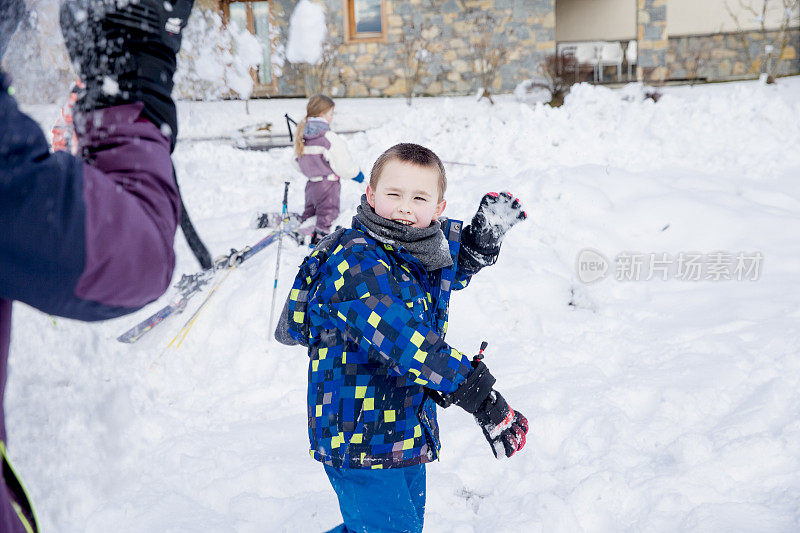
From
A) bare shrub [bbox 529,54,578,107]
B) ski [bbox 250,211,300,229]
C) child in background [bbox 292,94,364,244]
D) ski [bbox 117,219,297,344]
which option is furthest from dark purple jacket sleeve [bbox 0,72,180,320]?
bare shrub [bbox 529,54,578,107]

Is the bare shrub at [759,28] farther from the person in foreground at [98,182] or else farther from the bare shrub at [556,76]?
the person in foreground at [98,182]

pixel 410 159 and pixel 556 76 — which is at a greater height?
pixel 556 76

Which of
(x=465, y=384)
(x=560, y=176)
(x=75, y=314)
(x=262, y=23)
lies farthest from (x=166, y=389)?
(x=262, y=23)

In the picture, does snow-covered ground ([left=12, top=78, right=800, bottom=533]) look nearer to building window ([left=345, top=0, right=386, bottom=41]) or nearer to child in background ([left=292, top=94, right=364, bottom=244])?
child in background ([left=292, top=94, right=364, bottom=244])

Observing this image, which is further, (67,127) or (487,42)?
(487,42)

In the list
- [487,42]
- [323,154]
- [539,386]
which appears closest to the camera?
[539,386]

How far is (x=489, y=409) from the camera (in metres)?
1.92

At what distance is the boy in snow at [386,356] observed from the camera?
1876 millimetres

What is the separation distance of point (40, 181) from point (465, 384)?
141 centimetres

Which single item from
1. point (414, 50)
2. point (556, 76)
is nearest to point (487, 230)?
point (556, 76)

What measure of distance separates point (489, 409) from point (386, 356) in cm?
36

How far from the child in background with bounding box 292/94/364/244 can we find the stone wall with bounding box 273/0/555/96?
34.0 feet

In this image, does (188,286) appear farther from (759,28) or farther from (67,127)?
(759,28)

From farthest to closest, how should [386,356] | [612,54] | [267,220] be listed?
[612,54]
[267,220]
[386,356]
